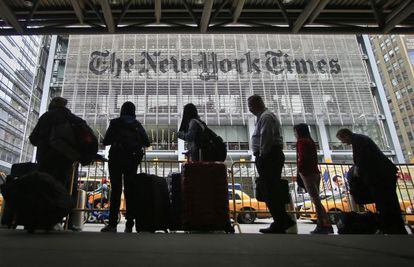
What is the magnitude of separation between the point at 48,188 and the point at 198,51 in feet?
92.0

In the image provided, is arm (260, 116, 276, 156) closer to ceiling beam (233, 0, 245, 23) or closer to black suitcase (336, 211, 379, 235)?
black suitcase (336, 211, 379, 235)

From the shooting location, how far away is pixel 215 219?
3590 millimetres

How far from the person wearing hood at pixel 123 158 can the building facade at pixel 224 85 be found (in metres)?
21.8

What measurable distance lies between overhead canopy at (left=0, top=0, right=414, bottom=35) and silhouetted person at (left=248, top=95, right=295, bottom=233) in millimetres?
2764

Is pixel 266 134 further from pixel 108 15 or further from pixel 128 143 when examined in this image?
pixel 108 15

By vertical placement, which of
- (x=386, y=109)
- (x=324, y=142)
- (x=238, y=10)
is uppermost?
(x=386, y=109)

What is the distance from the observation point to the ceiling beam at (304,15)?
17.5 ft

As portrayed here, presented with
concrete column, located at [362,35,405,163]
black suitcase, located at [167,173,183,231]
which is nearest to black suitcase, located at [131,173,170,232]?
black suitcase, located at [167,173,183,231]

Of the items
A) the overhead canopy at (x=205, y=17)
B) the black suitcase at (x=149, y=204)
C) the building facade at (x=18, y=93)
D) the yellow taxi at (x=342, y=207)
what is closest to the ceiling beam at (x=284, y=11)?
the overhead canopy at (x=205, y=17)

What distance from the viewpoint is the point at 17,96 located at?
36.9 meters

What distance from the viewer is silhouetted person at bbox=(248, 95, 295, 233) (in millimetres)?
3584

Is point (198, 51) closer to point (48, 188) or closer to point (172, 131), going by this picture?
point (172, 131)

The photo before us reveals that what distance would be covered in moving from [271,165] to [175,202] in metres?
1.34

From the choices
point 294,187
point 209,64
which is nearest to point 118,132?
point 294,187
